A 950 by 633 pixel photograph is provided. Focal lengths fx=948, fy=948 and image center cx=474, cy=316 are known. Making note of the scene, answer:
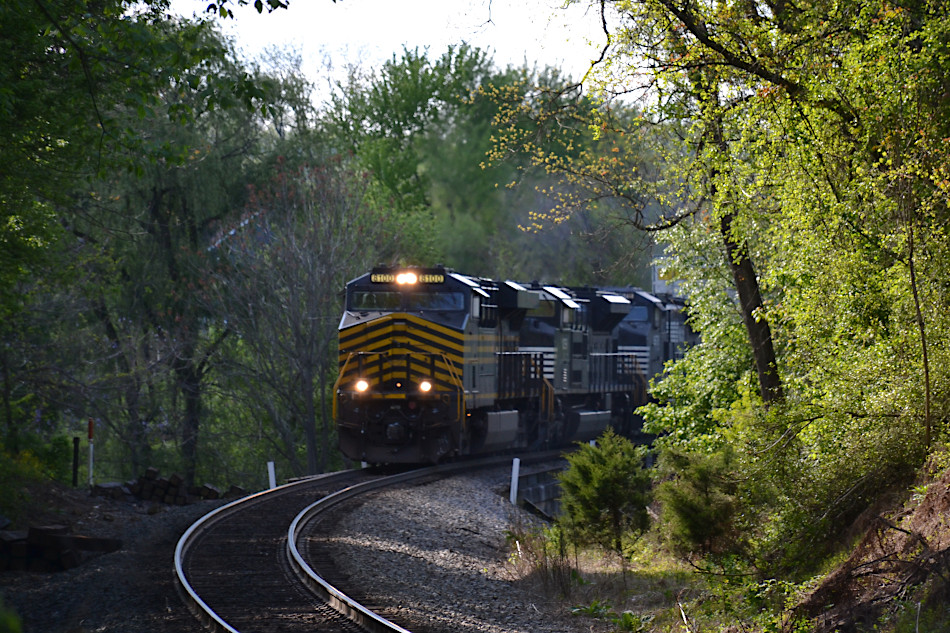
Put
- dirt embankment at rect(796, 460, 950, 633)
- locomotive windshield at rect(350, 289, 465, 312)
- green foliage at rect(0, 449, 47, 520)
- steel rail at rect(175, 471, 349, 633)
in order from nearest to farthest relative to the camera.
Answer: dirt embankment at rect(796, 460, 950, 633), steel rail at rect(175, 471, 349, 633), green foliage at rect(0, 449, 47, 520), locomotive windshield at rect(350, 289, 465, 312)

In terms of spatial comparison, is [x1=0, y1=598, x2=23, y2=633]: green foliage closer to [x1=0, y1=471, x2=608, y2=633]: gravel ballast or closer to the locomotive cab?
[x1=0, y1=471, x2=608, y2=633]: gravel ballast

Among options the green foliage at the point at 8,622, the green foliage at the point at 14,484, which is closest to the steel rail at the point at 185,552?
the green foliage at the point at 14,484

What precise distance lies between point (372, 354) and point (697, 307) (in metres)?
6.04

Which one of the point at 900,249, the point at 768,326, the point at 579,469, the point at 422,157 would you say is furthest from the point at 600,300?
the point at 422,157

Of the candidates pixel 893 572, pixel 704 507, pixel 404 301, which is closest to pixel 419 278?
pixel 404 301

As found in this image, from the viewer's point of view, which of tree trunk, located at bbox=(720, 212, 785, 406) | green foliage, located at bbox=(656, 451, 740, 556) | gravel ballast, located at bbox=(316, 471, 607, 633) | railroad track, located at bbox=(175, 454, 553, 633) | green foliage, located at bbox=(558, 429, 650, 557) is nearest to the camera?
railroad track, located at bbox=(175, 454, 553, 633)

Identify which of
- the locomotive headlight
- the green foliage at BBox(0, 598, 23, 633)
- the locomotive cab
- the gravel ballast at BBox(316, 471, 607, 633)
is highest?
the locomotive headlight

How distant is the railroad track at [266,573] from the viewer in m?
8.08

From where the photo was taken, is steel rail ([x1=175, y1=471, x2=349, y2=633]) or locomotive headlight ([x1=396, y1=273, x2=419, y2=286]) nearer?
steel rail ([x1=175, y1=471, x2=349, y2=633])

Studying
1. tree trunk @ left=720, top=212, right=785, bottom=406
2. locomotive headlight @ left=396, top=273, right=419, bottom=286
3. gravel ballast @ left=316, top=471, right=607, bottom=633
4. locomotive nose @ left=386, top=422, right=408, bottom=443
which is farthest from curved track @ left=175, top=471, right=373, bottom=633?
tree trunk @ left=720, top=212, right=785, bottom=406

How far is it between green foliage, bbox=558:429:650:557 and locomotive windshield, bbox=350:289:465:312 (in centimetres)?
658

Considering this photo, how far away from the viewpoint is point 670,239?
15633 millimetres

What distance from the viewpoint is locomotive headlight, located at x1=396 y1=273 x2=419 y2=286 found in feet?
60.1

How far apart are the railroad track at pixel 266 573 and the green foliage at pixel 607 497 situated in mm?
3279
